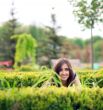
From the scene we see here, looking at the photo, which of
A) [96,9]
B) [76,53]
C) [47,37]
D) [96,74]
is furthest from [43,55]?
[96,74]

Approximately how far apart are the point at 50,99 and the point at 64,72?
7.81 feet

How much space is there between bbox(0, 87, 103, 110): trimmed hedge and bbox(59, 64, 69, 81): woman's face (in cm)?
191

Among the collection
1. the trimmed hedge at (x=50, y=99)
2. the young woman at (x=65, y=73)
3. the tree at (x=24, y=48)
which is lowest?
the trimmed hedge at (x=50, y=99)

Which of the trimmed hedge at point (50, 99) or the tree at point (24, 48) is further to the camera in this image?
the tree at point (24, 48)

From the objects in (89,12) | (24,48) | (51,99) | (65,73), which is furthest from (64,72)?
(24,48)

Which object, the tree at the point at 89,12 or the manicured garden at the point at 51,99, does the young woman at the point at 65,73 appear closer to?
the manicured garden at the point at 51,99

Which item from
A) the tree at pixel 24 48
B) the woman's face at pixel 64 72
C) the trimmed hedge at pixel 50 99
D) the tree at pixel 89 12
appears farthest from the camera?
the tree at pixel 24 48

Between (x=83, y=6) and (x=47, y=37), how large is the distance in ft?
80.8

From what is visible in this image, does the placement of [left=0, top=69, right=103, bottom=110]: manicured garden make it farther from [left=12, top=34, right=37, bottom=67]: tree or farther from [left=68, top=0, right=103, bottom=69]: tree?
[left=12, top=34, right=37, bottom=67]: tree

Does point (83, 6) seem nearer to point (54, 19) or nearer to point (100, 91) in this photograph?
point (100, 91)

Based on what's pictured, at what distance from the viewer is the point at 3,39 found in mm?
44031

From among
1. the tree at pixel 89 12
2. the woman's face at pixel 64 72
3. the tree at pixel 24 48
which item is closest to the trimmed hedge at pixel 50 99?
the woman's face at pixel 64 72

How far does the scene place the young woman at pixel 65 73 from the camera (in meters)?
6.79

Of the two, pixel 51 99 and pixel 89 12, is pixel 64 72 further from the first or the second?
pixel 89 12
